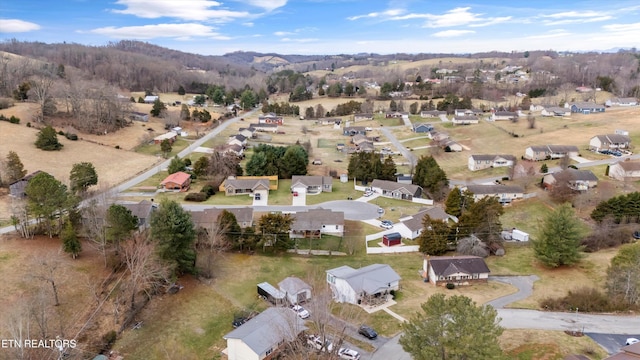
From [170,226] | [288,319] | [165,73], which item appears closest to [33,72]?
[165,73]

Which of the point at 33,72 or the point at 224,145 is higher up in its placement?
the point at 33,72

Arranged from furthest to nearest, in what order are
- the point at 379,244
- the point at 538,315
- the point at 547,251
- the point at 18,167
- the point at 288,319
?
the point at 18,167, the point at 379,244, the point at 547,251, the point at 538,315, the point at 288,319

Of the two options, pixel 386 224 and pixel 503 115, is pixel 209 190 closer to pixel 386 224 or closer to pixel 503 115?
pixel 386 224

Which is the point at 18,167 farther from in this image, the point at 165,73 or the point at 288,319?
the point at 165,73

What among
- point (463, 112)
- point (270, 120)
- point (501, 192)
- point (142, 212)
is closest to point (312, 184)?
point (142, 212)

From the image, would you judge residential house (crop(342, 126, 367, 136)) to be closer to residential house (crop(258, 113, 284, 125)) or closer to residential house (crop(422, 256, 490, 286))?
residential house (crop(258, 113, 284, 125))

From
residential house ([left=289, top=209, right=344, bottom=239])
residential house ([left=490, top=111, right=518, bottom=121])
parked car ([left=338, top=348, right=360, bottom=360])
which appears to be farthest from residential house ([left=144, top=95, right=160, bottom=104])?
parked car ([left=338, top=348, right=360, bottom=360])

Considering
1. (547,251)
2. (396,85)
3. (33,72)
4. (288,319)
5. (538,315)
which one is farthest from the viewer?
(396,85)
